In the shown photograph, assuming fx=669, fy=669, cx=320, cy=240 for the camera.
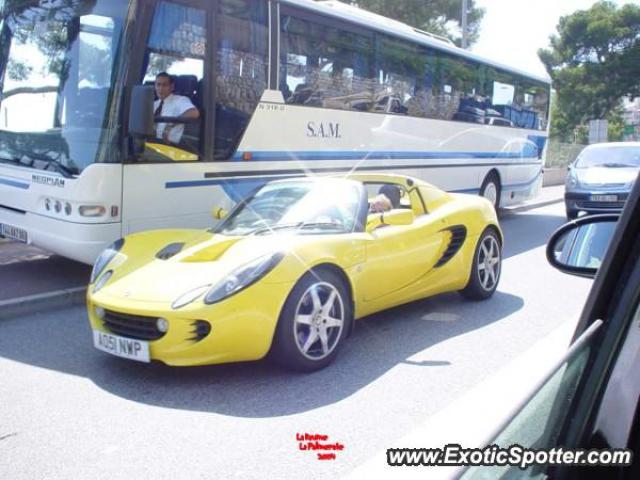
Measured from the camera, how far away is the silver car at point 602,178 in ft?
40.2

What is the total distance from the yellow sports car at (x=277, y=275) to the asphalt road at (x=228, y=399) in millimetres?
→ 230

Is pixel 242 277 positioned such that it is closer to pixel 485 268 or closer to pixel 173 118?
pixel 485 268

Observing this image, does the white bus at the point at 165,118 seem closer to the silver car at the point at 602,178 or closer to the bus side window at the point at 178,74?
the bus side window at the point at 178,74

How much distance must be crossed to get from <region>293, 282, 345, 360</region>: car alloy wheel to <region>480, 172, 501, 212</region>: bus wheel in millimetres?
9658

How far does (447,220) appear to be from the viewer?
6.10 metres

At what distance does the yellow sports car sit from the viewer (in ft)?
13.8

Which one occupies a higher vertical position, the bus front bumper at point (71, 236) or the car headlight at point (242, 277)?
the car headlight at point (242, 277)

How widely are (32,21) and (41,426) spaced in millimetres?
5371

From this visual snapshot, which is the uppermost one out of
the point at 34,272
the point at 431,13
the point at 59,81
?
the point at 431,13

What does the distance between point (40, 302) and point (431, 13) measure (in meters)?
20.8

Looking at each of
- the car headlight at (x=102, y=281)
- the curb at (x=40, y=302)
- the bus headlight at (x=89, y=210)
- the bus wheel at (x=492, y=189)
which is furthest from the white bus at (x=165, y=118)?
the bus wheel at (x=492, y=189)

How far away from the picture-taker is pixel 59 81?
7.08 m

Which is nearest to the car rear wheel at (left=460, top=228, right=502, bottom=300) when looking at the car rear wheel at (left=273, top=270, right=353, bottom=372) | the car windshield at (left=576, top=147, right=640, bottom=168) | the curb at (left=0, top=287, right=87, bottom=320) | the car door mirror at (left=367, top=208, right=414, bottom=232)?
the car door mirror at (left=367, top=208, right=414, bottom=232)

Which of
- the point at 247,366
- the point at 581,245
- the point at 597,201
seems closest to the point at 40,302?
the point at 247,366
